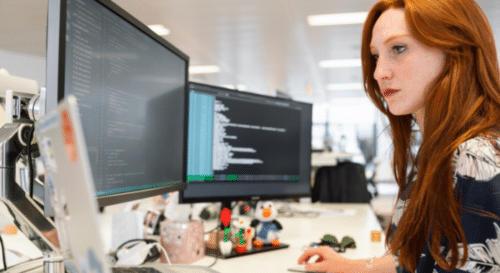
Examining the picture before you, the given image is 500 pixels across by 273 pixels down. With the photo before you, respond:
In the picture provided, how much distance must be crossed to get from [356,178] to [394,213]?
178 centimetres

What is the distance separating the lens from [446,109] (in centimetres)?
61

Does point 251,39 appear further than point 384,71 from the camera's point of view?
Yes

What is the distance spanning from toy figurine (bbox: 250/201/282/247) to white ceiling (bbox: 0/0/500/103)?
2.36 metres

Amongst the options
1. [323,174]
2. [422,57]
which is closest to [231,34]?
[323,174]

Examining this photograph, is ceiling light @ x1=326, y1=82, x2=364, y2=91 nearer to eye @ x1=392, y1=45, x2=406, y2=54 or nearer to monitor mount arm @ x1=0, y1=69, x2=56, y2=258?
eye @ x1=392, y1=45, x2=406, y2=54

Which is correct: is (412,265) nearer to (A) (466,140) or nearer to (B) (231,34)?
(A) (466,140)

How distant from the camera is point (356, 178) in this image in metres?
2.40

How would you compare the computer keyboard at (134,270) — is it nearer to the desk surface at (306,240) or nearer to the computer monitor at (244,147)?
the desk surface at (306,240)

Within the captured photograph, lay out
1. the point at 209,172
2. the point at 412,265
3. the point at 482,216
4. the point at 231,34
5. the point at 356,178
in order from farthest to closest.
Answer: the point at 231,34 < the point at 356,178 < the point at 209,172 < the point at 412,265 < the point at 482,216

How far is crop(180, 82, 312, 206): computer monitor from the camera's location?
3.48ft

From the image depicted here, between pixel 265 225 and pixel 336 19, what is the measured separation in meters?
3.55

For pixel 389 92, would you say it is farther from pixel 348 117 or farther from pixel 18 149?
pixel 348 117

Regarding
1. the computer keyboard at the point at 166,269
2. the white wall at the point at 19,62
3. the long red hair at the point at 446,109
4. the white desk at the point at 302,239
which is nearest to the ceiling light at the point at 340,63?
the white desk at the point at 302,239

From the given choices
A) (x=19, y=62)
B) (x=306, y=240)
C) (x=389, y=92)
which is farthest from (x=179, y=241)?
(x=19, y=62)
